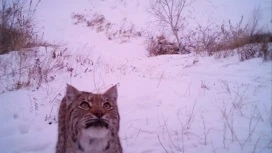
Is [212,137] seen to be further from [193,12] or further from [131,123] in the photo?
[193,12]

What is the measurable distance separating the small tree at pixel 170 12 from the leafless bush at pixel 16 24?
1.32 metres

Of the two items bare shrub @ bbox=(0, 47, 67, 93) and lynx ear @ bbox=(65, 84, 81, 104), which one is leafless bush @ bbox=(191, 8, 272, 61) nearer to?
bare shrub @ bbox=(0, 47, 67, 93)

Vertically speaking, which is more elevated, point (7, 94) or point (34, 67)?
point (34, 67)

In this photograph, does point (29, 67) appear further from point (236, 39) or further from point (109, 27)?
point (236, 39)

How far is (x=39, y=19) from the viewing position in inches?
118

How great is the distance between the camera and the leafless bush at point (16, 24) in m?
2.90

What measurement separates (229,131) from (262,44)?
2309 millimetres

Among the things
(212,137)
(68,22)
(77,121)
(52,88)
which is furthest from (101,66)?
(77,121)

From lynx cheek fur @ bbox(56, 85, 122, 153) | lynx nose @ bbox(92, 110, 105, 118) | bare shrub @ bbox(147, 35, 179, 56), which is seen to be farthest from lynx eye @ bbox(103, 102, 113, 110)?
bare shrub @ bbox(147, 35, 179, 56)

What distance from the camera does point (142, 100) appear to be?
3895mm

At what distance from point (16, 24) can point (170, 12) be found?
1.97 m

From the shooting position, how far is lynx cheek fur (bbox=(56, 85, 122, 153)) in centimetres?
208

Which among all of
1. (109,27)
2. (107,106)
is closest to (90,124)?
(107,106)

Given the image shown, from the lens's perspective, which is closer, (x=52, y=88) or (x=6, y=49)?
(x=6, y=49)
